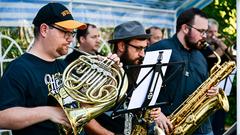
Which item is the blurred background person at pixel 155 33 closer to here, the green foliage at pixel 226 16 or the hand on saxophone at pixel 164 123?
the green foliage at pixel 226 16

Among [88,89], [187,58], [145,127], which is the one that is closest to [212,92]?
[187,58]

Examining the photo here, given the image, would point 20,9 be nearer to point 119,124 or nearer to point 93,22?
point 93,22

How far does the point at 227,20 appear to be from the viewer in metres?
8.66

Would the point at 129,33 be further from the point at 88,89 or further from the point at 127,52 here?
the point at 88,89

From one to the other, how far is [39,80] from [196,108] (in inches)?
81.7

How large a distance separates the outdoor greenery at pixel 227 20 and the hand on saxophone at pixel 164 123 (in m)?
2.68

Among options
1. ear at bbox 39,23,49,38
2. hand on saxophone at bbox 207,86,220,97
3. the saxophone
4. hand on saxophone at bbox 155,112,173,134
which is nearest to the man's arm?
ear at bbox 39,23,49,38

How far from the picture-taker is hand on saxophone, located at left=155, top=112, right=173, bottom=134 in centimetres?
484

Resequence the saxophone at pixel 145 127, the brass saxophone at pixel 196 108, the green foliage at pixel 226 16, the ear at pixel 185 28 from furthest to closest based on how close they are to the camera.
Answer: the green foliage at pixel 226 16, the ear at pixel 185 28, the brass saxophone at pixel 196 108, the saxophone at pixel 145 127

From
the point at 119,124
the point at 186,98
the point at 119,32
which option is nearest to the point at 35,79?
the point at 119,124

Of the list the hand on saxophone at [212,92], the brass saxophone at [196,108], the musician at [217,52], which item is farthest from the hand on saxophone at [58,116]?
the musician at [217,52]

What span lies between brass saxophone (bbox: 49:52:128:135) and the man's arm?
0.06 metres

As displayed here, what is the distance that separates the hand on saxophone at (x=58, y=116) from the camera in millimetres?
3562

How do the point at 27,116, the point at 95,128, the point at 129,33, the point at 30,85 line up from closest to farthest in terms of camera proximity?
the point at 27,116
the point at 30,85
the point at 95,128
the point at 129,33
